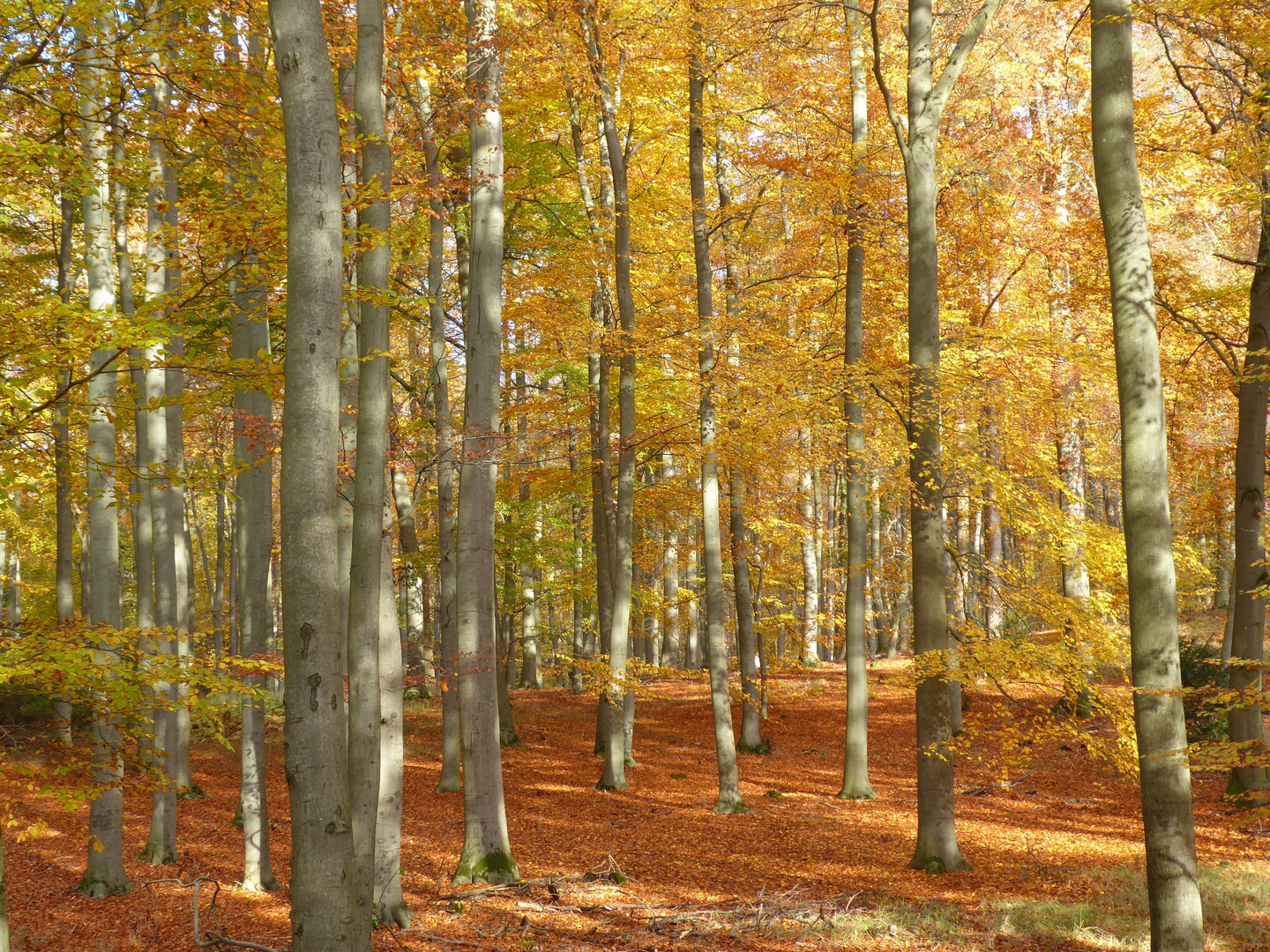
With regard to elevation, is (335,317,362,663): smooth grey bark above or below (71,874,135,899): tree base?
above

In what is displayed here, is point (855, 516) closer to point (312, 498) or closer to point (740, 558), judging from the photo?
point (740, 558)

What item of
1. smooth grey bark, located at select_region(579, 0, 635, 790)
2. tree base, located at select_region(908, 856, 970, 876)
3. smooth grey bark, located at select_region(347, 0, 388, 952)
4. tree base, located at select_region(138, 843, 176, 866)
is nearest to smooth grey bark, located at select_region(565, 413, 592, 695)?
smooth grey bark, located at select_region(579, 0, 635, 790)

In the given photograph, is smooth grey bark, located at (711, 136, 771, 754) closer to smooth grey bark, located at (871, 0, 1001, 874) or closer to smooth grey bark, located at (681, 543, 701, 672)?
smooth grey bark, located at (871, 0, 1001, 874)

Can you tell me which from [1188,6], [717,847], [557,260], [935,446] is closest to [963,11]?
[1188,6]

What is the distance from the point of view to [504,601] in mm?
20828

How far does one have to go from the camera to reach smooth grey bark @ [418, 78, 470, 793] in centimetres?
1183

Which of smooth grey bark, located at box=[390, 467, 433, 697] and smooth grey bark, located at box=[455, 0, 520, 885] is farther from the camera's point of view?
smooth grey bark, located at box=[390, 467, 433, 697]

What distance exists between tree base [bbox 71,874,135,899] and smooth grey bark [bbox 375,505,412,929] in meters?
3.37

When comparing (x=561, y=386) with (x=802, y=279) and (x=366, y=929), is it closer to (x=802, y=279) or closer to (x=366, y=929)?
(x=802, y=279)

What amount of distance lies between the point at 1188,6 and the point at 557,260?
967 centimetres

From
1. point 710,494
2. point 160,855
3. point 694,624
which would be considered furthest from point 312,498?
point 694,624

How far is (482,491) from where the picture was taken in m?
9.05

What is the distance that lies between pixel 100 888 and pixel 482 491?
557cm

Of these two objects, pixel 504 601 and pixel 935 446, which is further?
pixel 504 601
